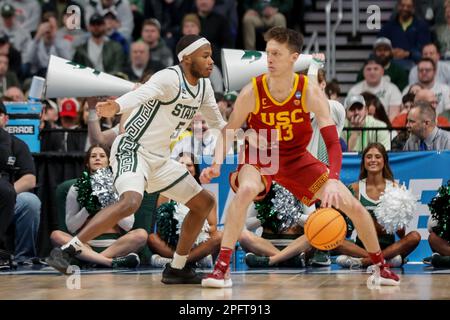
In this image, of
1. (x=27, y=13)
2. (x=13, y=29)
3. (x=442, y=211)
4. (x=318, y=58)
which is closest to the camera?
(x=318, y=58)

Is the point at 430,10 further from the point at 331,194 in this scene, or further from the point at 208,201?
the point at 331,194

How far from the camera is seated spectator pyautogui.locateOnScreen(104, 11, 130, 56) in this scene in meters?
16.2

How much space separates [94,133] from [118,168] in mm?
2369

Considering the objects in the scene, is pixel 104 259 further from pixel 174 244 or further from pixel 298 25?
pixel 298 25

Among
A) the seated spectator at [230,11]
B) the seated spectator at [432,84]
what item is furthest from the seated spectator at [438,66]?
the seated spectator at [230,11]

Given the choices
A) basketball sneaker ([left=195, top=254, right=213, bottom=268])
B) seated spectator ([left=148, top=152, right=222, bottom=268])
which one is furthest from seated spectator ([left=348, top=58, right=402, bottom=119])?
basketball sneaker ([left=195, top=254, right=213, bottom=268])

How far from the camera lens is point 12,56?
16250 millimetres

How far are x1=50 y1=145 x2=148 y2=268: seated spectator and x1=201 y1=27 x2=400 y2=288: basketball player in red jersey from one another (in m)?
2.40

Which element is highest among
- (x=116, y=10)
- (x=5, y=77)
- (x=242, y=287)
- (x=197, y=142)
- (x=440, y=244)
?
(x=116, y=10)

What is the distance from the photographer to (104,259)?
1075 cm

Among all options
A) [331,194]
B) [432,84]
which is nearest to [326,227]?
[331,194]

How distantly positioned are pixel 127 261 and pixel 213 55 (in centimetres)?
526

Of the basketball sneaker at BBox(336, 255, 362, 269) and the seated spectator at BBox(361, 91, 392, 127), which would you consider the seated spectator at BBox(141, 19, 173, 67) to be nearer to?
the seated spectator at BBox(361, 91, 392, 127)
